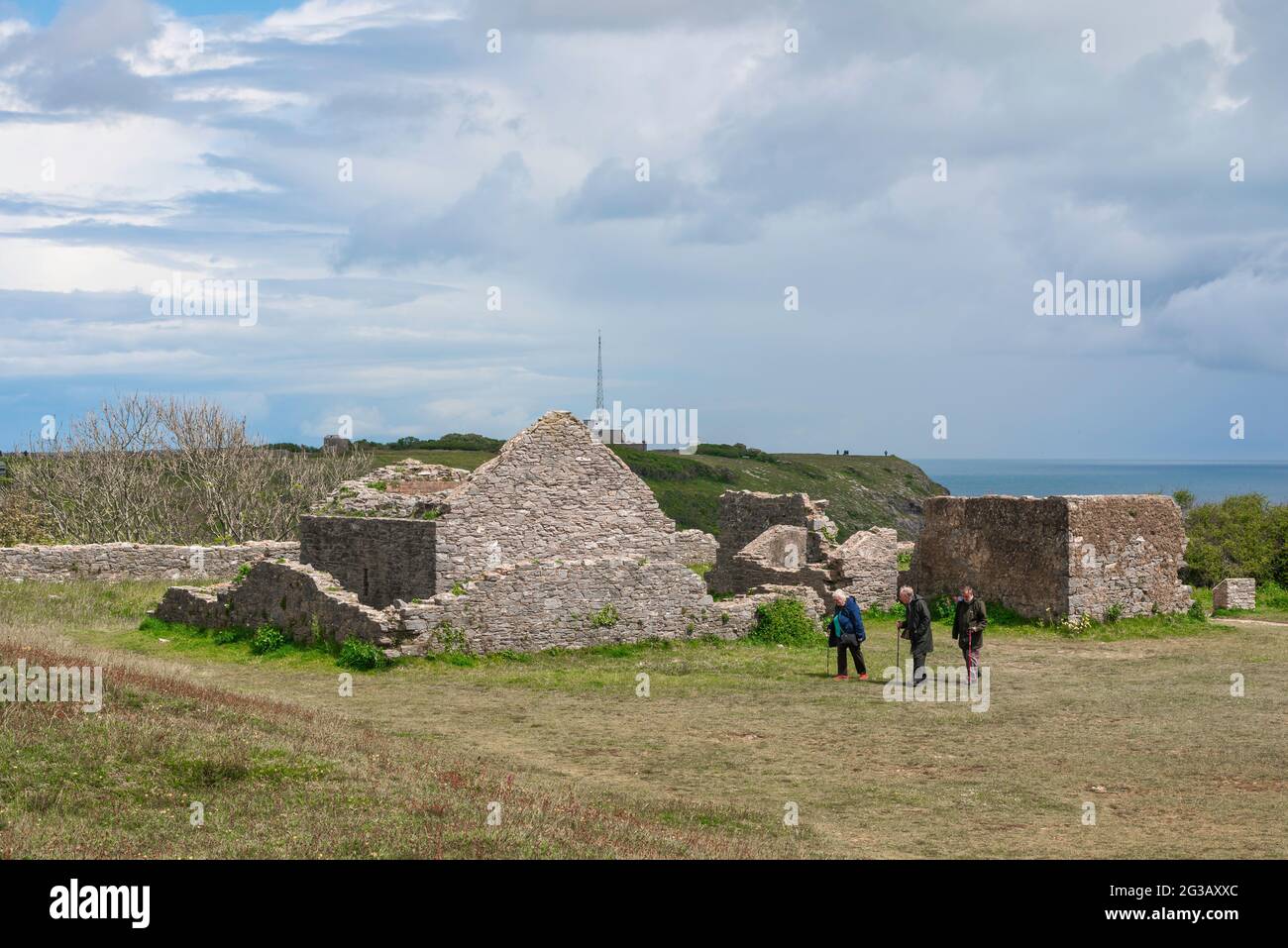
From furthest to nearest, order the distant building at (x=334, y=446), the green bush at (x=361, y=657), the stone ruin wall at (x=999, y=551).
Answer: the distant building at (x=334, y=446), the stone ruin wall at (x=999, y=551), the green bush at (x=361, y=657)

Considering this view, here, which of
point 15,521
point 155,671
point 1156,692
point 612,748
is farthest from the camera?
point 15,521

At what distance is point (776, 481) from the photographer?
90688mm

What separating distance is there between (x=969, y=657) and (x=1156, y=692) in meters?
2.74

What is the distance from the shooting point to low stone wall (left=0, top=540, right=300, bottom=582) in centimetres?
2997

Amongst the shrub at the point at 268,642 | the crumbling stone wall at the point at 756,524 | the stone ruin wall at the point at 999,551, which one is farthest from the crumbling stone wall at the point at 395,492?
the stone ruin wall at the point at 999,551

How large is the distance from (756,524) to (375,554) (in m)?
11.8

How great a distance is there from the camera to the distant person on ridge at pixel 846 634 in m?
18.6

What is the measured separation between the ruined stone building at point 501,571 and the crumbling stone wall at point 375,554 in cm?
4

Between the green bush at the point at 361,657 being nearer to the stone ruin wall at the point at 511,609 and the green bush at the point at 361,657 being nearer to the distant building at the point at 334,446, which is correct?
the stone ruin wall at the point at 511,609

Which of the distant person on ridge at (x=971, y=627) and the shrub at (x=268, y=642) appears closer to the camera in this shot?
the distant person on ridge at (x=971, y=627)

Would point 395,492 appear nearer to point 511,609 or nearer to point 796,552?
point 511,609
